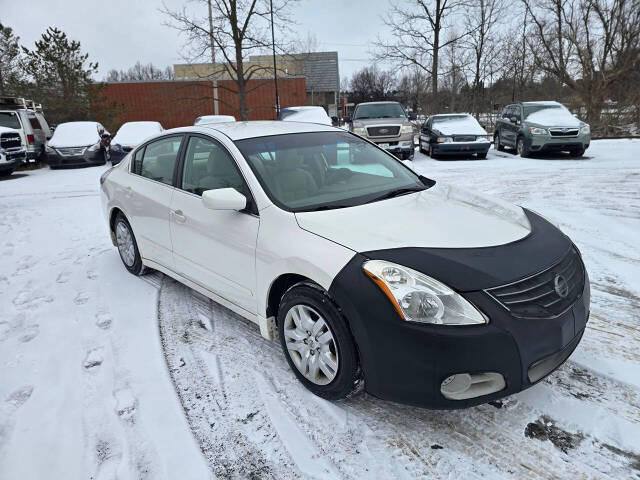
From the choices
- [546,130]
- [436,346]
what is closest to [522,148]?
[546,130]

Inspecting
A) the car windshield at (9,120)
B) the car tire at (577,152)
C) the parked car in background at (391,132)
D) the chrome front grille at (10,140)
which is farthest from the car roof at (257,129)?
the car windshield at (9,120)

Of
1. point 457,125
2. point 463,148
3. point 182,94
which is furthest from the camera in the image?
point 182,94

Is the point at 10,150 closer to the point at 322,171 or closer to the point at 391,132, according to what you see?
the point at 391,132

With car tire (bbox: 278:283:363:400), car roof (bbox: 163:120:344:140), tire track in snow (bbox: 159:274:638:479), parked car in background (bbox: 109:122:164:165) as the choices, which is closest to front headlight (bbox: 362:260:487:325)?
car tire (bbox: 278:283:363:400)

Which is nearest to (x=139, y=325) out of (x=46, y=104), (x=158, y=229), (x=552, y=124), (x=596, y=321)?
(x=158, y=229)

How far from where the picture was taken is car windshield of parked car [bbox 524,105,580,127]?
13688 millimetres

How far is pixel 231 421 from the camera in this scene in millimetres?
2662

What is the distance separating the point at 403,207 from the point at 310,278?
882mm

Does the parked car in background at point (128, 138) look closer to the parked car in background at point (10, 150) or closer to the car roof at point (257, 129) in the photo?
the parked car in background at point (10, 150)

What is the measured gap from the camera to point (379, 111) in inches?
594

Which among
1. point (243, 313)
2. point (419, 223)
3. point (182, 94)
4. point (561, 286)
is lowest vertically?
point (243, 313)

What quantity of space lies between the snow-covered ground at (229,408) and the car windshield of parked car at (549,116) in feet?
33.9

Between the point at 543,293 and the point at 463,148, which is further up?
the point at 463,148

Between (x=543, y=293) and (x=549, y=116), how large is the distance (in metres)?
13.6
